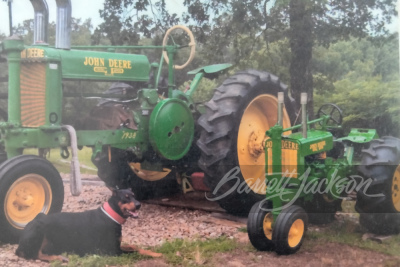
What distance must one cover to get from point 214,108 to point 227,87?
6.6 inches

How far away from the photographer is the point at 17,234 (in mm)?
2820

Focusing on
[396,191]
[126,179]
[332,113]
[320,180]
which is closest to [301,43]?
[332,113]

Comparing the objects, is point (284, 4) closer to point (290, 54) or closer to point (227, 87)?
point (290, 54)

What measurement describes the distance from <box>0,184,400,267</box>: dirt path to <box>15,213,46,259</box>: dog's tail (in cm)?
4

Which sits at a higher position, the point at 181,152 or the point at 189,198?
the point at 181,152

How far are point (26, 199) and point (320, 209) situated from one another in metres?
1.99

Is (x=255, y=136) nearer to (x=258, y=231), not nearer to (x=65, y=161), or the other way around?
(x=258, y=231)

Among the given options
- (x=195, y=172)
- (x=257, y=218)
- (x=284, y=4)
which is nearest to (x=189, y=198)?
(x=195, y=172)

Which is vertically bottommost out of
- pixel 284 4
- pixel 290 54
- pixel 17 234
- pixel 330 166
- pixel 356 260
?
pixel 356 260

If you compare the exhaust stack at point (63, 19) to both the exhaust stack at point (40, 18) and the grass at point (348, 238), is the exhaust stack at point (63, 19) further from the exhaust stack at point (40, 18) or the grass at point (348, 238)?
the grass at point (348, 238)

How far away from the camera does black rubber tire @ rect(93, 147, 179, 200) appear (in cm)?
345

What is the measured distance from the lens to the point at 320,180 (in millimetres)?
3689

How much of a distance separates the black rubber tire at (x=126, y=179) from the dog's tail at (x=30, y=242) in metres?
0.58

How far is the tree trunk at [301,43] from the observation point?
119 inches
